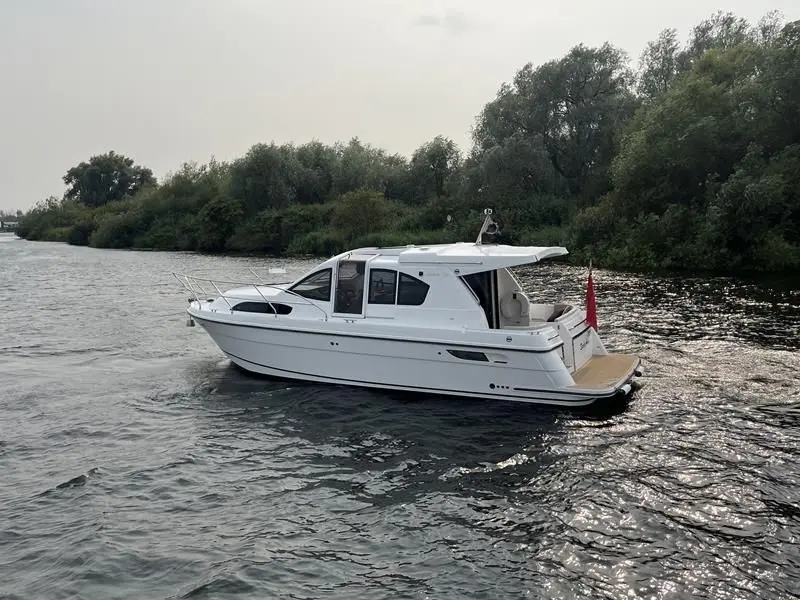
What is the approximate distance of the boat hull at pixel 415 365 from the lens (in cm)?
1159

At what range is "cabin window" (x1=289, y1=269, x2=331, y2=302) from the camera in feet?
44.2

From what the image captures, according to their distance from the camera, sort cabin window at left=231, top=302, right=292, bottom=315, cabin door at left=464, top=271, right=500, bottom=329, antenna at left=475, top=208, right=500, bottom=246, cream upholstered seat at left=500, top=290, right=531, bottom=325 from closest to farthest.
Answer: cabin door at left=464, top=271, right=500, bottom=329
cream upholstered seat at left=500, top=290, right=531, bottom=325
cabin window at left=231, top=302, right=292, bottom=315
antenna at left=475, top=208, right=500, bottom=246

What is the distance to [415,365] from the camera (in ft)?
40.8

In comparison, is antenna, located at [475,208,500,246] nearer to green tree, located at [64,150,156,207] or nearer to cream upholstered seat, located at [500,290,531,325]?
cream upholstered seat, located at [500,290,531,325]

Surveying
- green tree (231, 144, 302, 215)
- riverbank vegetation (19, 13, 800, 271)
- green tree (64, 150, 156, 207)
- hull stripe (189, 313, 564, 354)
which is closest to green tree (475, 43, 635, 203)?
riverbank vegetation (19, 13, 800, 271)

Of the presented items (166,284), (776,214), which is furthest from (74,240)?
(776,214)

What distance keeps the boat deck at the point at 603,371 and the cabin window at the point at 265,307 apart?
6067mm

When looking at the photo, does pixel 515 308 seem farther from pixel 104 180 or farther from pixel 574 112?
pixel 104 180

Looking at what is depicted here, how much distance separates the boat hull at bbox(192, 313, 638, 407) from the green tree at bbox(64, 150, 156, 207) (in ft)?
357

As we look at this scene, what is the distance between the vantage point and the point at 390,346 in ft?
41.0

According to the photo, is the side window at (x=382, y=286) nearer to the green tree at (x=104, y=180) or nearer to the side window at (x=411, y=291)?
the side window at (x=411, y=291)

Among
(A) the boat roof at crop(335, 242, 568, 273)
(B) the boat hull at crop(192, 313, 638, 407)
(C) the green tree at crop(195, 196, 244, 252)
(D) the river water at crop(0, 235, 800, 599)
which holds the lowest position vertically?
(D) the river water at crop(0, 235, 800, 599)

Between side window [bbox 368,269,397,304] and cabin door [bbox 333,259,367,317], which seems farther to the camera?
cabin door [bbox 333,259,367,317]

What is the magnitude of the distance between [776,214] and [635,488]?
2690 centimetres
